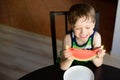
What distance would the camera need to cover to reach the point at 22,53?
2404mm

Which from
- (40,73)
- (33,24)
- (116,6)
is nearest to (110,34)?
(116,6)

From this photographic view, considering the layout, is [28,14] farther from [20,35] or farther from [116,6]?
[116,6]

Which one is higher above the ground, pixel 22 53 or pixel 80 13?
pixel 80 13

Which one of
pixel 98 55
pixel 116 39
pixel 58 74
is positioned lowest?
pixel 116 39

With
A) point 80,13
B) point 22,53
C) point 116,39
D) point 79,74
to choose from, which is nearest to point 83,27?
point 80,13

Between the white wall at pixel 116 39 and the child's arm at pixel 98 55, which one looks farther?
the white wall at pixel 116 39

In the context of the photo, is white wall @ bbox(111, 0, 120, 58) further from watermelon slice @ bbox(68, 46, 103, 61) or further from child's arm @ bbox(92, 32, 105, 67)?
watermelon slice @ bbox(68, 46, 103, 61)

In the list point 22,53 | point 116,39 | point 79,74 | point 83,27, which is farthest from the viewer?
point 22,53

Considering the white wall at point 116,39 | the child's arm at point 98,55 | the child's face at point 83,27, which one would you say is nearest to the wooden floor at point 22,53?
the white wall at point 116,39

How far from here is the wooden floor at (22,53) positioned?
219 centimetres

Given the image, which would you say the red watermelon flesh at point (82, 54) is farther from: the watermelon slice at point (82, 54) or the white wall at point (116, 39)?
the white wall at point (116, 39)

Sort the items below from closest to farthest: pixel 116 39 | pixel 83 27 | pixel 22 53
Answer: pixel 83 27
pixel 116 39
pixel 22 53

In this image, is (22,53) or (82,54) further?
(22,53)

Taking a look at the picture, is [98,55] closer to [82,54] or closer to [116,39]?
[82,54]
